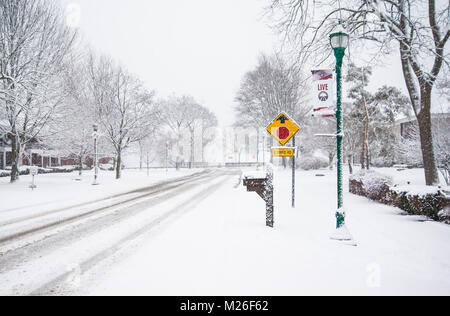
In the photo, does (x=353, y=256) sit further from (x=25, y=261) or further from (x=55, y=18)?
(x=55, y=18)

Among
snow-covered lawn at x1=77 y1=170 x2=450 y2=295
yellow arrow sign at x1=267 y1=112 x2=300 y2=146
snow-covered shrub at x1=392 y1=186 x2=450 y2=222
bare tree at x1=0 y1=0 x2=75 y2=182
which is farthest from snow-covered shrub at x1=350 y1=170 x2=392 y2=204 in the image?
bare tree at x1=0 y1=0 x2=75 y2=182

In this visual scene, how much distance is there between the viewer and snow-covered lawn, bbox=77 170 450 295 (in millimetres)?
3447

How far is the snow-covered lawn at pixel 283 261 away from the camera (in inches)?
136

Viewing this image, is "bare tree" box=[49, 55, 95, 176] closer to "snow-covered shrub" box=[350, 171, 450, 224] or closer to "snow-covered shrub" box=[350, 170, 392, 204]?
"snow-covered shrub" box=[350, 170, 392, 204]

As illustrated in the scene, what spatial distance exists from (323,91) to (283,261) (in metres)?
4.49

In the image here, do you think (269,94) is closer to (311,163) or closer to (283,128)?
(311,163)

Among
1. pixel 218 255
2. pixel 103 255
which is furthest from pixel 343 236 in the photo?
pixel 103 255

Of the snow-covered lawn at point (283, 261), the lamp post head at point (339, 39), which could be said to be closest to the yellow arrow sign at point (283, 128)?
the snow-covered lawn at point (283, 261)

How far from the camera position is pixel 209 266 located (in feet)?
13.4

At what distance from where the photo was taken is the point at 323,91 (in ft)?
22.6

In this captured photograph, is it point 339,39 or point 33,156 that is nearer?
point 339,39

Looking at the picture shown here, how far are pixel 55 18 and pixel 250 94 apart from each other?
22.2 m

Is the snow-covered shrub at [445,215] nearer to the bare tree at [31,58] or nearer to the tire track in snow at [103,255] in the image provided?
the tire track in snow at [103,255]
